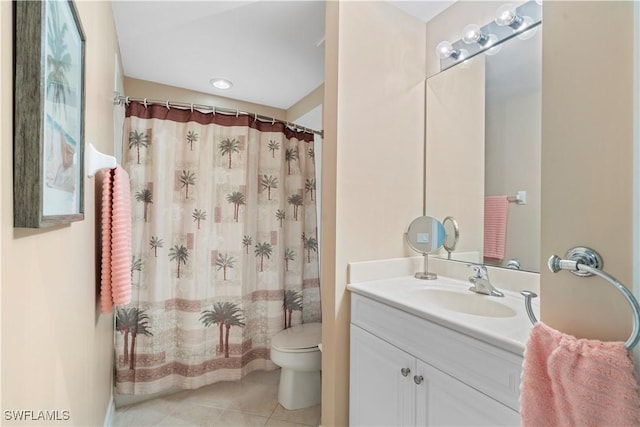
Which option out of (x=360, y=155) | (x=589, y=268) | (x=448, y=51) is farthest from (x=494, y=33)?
(x=589, y=268)

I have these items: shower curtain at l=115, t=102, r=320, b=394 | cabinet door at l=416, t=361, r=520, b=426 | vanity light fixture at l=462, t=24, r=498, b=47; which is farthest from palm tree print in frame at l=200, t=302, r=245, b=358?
vanity light fixture at l=462, t=24, r=498, b=47

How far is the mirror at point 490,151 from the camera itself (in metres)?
1.32

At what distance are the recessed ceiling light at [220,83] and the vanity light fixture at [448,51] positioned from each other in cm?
166

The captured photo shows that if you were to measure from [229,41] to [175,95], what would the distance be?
0.96m

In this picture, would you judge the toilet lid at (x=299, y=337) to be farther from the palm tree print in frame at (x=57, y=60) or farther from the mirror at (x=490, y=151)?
the palm tree print in frame at (x=57, y=60)

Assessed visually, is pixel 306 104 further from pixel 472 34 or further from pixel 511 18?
pixel 511 18

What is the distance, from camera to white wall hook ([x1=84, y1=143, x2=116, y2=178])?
948 mm

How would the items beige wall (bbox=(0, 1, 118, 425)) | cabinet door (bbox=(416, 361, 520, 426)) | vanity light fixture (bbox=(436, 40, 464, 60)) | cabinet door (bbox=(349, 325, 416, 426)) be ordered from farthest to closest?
vanity light fixture (bbox=(436, 40, 464, 60)) → cabinet door (bbox=(349, 325, 416, 426)) → cabinet door (bbox=(416, 361, 520, 426)) → beige wall (bbox=(0, 1, 118, 425))

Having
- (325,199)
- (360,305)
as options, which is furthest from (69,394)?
(325,199)

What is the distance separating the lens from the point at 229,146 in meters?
1.95

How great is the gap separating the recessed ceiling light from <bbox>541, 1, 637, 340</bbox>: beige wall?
88.3 inches

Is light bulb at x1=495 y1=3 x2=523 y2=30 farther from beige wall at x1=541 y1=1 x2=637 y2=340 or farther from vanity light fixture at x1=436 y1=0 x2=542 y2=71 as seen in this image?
beige wall at x1=541 y1=1 x2=637 y2=340

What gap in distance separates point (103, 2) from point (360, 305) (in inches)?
70.1

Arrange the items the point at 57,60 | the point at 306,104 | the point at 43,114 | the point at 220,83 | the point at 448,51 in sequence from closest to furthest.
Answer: the point at 43,114
the point at 57,60
the point at 448,51
the point at 220,83
the point at 306,104
